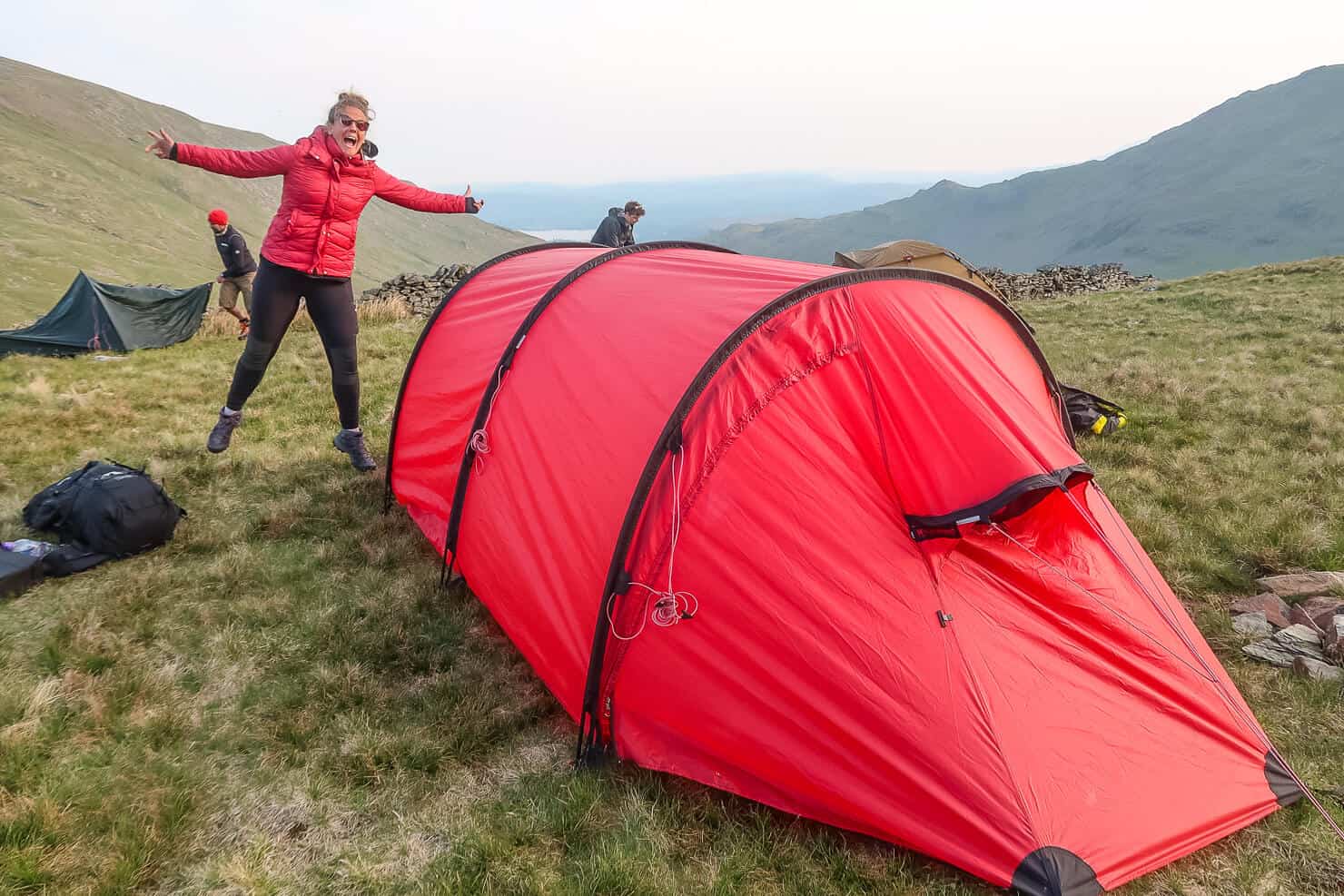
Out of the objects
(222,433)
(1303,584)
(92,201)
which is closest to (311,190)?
(222,433)

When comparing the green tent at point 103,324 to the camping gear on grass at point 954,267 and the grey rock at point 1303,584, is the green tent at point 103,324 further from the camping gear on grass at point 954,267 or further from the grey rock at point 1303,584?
the grey rock at point 1303,584

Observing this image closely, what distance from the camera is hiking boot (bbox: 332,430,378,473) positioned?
6691 mm

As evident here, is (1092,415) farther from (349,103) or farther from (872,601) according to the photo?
(349,103)

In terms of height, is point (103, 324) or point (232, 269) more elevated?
point (232, 269)

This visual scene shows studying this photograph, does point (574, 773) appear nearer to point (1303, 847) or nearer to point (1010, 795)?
point (1010, 795)

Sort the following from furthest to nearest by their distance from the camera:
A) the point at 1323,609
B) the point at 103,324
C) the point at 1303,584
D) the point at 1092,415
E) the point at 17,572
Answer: the point at 103,324 → the point at 1092,415 → the point at 1303,584 → the point at 17,572 → the point at 1323,609

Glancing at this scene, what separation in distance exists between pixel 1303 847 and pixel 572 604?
11.2 feet

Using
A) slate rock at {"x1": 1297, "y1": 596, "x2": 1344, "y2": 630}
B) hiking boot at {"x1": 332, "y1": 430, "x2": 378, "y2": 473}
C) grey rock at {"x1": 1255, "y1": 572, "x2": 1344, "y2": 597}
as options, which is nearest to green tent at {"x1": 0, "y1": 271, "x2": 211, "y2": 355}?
hiking boot at {"x1": 332, "y1": 430, "x2": 378, "y2": 473}

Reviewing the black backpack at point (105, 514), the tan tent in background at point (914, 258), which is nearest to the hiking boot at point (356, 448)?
the black backpack at point (105, 514)

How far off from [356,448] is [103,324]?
9.45m

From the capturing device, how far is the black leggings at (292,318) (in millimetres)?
5758

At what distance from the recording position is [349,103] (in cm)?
538

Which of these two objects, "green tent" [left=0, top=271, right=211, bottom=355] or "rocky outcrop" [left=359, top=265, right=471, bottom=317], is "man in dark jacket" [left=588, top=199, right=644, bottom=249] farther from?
"green tent" [left=0, top=271, right=211, bottom=355]

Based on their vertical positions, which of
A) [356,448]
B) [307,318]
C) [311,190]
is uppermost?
[311,190]
